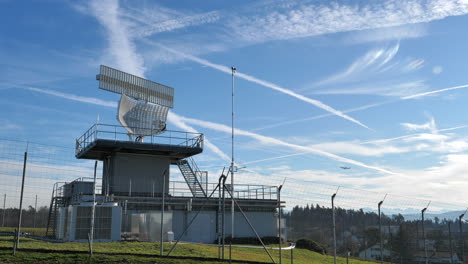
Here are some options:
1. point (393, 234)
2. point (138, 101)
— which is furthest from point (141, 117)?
point (393, 234)

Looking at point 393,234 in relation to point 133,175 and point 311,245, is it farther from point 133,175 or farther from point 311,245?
point 133,175

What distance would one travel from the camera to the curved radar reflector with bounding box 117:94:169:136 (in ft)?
121

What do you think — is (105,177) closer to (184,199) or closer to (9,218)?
(184,199)

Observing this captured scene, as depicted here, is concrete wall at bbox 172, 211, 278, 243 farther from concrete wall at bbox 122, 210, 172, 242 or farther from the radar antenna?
the radar antenna

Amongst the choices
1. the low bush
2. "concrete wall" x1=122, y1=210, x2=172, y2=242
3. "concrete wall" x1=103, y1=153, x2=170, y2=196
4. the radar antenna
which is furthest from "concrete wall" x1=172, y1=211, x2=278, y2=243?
the radar antenna

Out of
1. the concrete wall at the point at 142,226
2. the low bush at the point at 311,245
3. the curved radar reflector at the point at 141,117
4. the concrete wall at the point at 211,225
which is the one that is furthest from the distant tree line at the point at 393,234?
the curved radar reflector at the point at 141,117

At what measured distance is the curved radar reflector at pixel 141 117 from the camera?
36.8 metres

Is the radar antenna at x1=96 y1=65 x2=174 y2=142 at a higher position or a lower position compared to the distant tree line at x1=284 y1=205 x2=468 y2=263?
higher

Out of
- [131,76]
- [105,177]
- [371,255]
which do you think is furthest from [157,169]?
[371,255]

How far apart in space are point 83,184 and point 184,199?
7596 millimetres

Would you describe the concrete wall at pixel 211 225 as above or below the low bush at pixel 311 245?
above

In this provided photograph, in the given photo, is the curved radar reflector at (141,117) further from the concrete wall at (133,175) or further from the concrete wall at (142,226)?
the concrete wall at (142,226)

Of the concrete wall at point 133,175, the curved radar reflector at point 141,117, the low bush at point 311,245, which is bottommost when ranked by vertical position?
the low bush at point 311,245

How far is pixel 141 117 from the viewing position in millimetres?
38000
